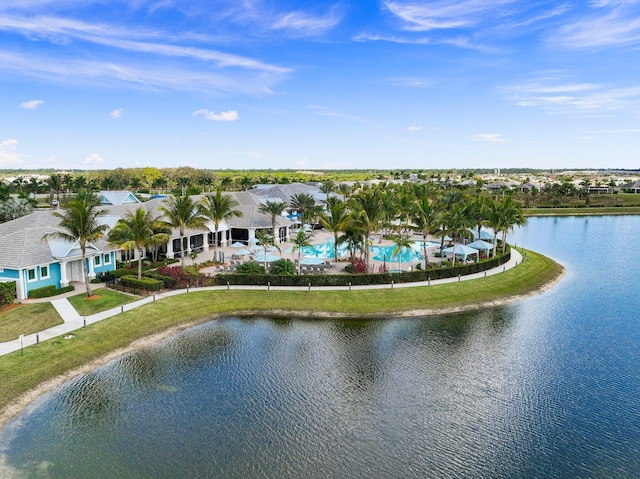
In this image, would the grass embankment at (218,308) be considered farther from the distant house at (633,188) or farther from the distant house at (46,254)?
the distant house at (633,188)

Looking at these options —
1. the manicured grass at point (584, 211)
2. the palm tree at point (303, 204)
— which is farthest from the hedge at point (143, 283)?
the manicured grass at point (584, 211)

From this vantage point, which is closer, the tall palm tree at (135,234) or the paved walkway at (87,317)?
the paved walkway at (87,317)

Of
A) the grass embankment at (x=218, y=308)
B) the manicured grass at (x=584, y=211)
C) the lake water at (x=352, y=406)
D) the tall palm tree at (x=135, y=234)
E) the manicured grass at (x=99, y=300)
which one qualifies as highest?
the tall palm tree at (x=135, y=234)

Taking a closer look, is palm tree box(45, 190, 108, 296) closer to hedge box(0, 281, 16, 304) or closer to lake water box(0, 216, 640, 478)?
hedge box(0, 281, 16, 304)

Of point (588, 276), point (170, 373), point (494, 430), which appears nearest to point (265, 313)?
point (170, 373)

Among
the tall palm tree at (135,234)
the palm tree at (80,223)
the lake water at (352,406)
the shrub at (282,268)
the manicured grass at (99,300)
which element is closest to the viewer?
the lake water at (352,406)

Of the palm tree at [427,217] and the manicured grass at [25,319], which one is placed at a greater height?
the palm tree at [427,217]
